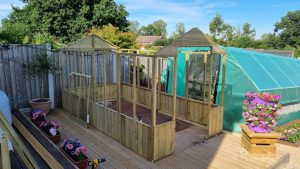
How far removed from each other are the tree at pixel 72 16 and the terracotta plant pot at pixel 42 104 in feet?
37.3

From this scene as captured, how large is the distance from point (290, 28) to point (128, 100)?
47.7m

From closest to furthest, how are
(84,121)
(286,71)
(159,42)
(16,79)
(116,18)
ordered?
(84,121)
(16,79)
(286,71)
(116,18)
(159,42)

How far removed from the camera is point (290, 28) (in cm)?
4403

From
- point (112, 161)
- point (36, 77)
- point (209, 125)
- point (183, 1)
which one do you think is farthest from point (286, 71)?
point (183, 1)

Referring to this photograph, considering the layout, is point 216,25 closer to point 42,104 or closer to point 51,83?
point 51,83

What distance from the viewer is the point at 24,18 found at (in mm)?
20266

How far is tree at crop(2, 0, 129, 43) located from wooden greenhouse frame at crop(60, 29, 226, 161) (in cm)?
976

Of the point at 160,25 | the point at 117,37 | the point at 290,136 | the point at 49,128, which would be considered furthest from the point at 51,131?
the point at 160,25

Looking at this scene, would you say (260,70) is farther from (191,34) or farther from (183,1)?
(183,1)

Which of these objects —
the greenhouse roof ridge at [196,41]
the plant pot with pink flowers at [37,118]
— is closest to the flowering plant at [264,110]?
the greenhouse roof ridge at [196,41]

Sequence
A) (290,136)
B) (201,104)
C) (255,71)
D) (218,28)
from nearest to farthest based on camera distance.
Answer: (290,136) < (201,104) < (255,71) < (218,28)

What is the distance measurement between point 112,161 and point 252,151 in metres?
2.98

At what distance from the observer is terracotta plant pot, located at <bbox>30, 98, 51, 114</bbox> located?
267 inches

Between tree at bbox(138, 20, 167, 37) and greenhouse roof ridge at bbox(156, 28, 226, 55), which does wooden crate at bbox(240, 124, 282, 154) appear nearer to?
greenhouse roof ridge at bbox(156, 28, 226, 55)
